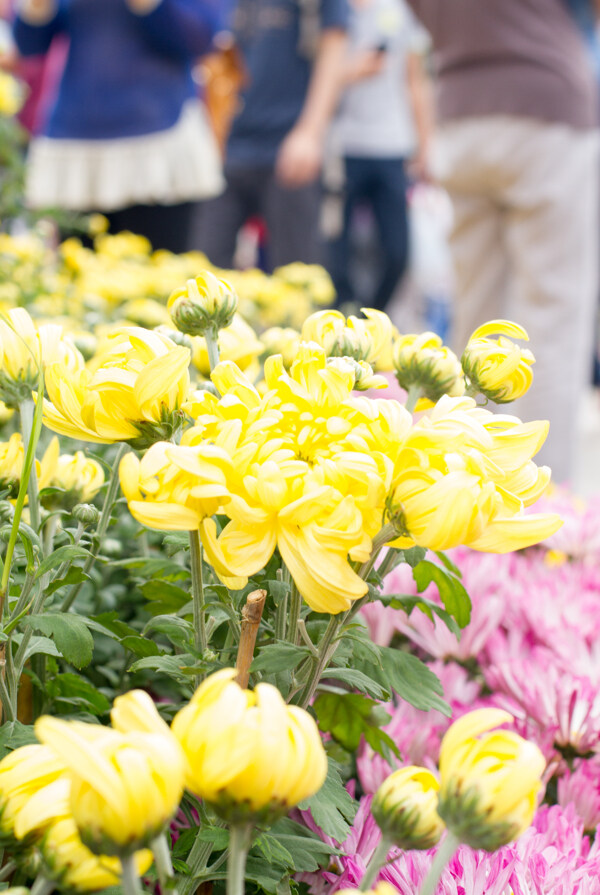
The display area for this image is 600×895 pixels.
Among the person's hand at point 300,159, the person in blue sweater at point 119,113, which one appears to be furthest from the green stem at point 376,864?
the person's hand at point 300,159

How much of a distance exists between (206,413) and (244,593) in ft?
0.34

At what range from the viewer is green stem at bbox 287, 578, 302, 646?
433 mm

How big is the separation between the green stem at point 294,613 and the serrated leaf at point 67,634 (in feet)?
0.35

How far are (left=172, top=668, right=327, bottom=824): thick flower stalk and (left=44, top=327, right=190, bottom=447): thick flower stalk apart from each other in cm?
15

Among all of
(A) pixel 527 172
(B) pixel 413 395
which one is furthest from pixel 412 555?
(A) pixel 527 172

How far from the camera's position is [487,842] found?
0.31 m

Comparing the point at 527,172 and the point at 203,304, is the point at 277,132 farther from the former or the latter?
the point at 203,304

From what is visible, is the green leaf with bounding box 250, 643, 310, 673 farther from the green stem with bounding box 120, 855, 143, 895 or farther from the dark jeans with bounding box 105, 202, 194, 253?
the dark jeans with bounding box 105, 202, 194, 253

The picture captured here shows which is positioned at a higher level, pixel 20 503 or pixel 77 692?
pixel 20 503

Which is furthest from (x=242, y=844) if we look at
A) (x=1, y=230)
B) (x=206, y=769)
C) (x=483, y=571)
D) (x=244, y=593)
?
(x=1, y=230)

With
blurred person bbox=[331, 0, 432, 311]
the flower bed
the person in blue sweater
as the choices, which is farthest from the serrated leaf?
blurred person bbox=[331, 0, 432, 311]

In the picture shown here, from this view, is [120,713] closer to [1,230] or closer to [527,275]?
[1,230]

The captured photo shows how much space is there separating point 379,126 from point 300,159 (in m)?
0.97

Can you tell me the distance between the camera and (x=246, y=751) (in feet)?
0.93
